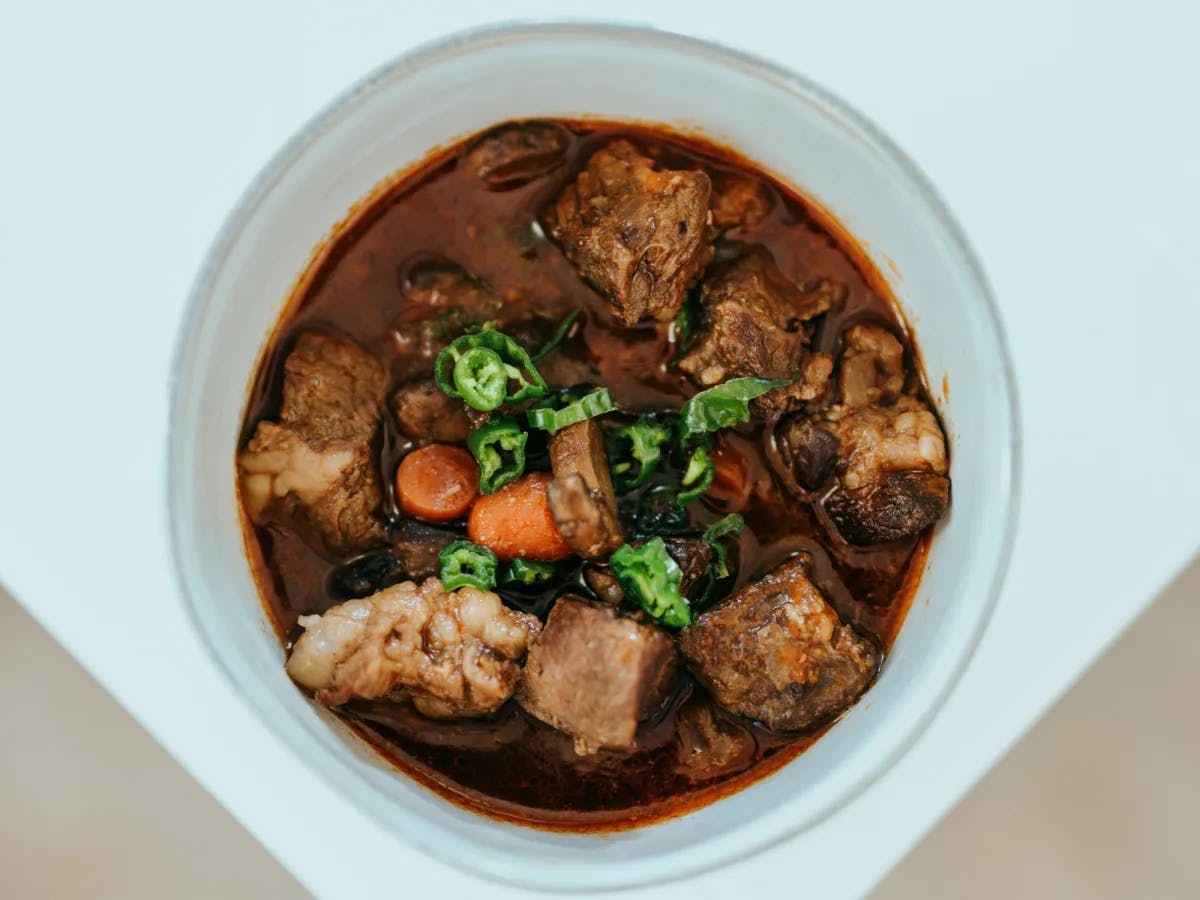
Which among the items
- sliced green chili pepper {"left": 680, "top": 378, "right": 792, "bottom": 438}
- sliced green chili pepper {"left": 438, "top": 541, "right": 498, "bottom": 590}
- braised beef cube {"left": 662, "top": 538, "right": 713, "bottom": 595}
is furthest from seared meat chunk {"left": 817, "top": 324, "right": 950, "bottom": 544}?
sliced green chili pepper {"left": 438, "top": 541, "right": 498, "bottom": 590}

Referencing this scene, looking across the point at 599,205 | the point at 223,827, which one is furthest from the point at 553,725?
the point at 223,827

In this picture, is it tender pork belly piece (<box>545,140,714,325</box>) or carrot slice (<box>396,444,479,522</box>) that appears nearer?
tender pork belly piece (<box>545,140,714,325</box>)

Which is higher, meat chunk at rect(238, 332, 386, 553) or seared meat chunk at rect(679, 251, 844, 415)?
seared meat chunk at rect(679, 251, 844, 415)

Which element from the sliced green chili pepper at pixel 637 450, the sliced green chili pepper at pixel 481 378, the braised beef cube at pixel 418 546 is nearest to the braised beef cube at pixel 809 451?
the sliced green chili pepper at pixel 637 450

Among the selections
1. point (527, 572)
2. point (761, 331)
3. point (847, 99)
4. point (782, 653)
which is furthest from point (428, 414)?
point (847, 99)

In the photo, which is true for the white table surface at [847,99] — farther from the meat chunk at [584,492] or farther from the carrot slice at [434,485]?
the meat chunk at [584,492]

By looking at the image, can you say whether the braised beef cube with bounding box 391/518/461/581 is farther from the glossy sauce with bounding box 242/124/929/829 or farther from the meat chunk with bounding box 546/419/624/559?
the meat chunk with bounding box 546/419/624/559
